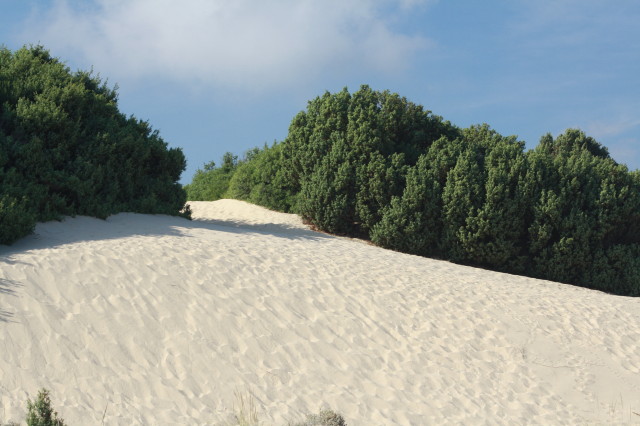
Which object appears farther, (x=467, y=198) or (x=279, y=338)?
(x=467, y=198)

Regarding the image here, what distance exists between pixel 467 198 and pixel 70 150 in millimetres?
10722

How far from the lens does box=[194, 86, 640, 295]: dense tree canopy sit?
18.4 meters

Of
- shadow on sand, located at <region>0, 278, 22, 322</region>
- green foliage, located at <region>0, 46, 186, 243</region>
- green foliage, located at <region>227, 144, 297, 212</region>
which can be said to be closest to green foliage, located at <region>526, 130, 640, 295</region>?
green foliage, located at <region>227, 144, 297, 212</region>

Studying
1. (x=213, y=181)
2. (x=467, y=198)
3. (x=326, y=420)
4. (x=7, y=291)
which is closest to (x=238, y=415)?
(x=326, y=420)

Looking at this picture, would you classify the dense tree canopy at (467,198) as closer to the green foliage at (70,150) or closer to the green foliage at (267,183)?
the green foliage at (267,183)

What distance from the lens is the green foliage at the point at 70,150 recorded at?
14359mm

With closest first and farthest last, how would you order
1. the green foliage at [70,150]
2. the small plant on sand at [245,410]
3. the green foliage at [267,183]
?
the small plant on sand at [245,410]
the green foliage at [70,150]
the green foliage at [267,183]

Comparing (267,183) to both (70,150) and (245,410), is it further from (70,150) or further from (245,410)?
(245,410)

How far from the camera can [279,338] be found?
1019cm

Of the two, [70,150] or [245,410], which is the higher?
[70,150]

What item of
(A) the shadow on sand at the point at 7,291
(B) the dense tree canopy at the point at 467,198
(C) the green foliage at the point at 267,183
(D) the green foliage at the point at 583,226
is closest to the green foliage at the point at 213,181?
(C) the green foliage at the point at 267,183

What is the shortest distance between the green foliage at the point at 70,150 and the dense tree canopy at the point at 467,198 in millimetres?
5309

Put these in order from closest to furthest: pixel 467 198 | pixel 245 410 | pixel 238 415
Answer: pixel 238 415
pixel 245 410
pixel 467 198

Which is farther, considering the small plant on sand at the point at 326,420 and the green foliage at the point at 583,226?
the green foliage at the point at 583,226
